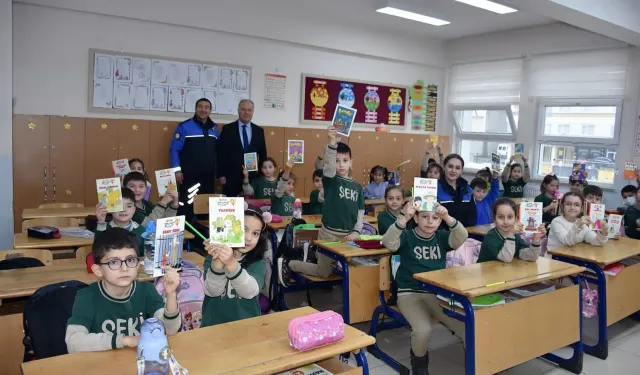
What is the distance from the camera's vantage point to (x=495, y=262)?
3402mm

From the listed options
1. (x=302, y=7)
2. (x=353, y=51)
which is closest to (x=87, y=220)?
(x=302, y=7)

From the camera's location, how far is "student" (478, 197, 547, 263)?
340 cm

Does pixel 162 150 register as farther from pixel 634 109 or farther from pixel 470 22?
pixel 634 109

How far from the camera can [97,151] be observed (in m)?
5.95

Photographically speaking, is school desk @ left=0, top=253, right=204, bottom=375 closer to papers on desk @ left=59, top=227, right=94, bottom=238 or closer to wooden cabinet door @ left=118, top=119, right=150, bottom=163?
papers on desk @ left=59, top=227, right=94, bottom=238

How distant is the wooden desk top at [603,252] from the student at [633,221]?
1152 mm

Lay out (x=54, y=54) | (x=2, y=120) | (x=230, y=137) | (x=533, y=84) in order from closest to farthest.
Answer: (x=2, y=120), (x=54, y=54), (x=230, y=137), (x=533, y=84)

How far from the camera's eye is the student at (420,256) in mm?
3152

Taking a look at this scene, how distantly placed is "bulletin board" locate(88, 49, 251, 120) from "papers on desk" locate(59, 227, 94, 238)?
90.8 inches

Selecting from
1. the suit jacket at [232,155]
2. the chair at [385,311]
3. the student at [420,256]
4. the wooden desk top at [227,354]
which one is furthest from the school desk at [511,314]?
the suit jacket at [232,155]

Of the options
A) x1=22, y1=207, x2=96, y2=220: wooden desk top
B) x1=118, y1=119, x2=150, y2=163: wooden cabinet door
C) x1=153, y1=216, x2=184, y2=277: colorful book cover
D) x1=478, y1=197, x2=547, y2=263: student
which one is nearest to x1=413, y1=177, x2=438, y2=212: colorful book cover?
x1=478, y1=197, x2=547, y2=263: student

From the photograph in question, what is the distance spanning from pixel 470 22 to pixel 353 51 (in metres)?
1.84

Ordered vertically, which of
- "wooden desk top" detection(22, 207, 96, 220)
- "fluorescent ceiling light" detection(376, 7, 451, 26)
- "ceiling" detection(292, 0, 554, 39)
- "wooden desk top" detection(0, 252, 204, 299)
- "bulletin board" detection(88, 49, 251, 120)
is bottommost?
"wooden desk top" detection(0, 252, 204, 299)

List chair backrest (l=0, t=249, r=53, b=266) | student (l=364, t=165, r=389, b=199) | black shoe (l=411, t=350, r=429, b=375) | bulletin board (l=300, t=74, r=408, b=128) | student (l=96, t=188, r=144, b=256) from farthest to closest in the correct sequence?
bulletin board (l=300, t=74, r=408, b=128) → student (l=364, t=165, r=389, b=199) → student (l=96, t=188, r=144, b=256) → chair backrest (l=0, t=249, r=53, b=266) → black shoe (l=411, t=350, r=429, b=375)
